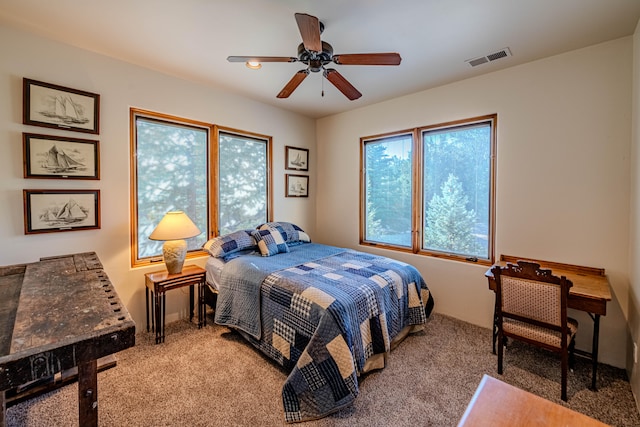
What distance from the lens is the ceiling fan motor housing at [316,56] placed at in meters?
2.09

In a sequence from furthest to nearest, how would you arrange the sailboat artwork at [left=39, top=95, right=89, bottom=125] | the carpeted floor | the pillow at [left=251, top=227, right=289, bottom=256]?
the pillow at [left=251, top=227, right=289, bottom=256] → the sailboat artwork at [left=39, top=95, right=89, bottom=125] → the carpeted floor

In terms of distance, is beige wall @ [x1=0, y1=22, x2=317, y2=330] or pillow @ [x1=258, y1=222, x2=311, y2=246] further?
pillow @ [x1=258, y1=222, x2=311, y2=246]

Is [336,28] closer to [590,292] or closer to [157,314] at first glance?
[590,292]

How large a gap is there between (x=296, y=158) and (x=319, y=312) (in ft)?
9.51

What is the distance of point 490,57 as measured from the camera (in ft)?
8.43

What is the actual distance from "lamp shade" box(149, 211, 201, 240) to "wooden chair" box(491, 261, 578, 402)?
2.77m

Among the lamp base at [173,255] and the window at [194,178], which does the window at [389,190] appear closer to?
the window at [194,178]

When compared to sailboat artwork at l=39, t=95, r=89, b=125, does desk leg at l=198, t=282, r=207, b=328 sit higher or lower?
lower

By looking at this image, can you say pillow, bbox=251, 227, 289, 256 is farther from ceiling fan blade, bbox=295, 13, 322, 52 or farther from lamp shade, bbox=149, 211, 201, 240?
ceiling fan blade, bbox=295, 13, 322, 52

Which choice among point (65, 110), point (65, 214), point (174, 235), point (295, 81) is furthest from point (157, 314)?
point (295, 81)

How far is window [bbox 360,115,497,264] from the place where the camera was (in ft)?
9.95

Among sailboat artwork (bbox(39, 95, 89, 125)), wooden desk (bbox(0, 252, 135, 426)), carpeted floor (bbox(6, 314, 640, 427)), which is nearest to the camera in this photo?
wooden desk (bbox(0, 252, 135, 426))

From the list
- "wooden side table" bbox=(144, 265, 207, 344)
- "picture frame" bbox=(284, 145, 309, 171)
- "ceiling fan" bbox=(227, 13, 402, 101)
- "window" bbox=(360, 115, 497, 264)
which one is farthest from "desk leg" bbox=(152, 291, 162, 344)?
"window" bbox=(360, 115, 497, 264)

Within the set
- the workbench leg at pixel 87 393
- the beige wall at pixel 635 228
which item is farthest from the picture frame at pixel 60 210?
the beige wall at pixel 635 228
